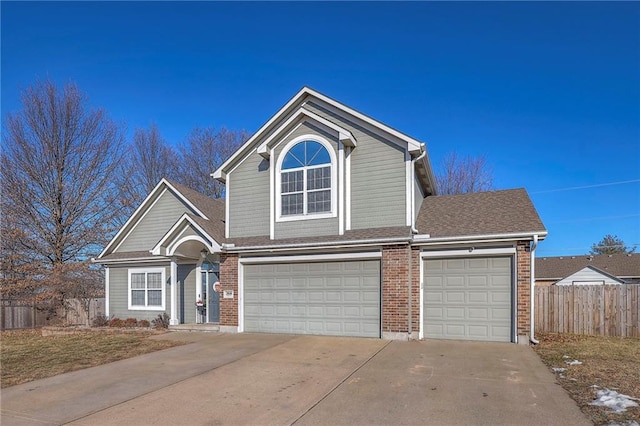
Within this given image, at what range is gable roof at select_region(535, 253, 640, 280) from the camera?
35100 millimetres

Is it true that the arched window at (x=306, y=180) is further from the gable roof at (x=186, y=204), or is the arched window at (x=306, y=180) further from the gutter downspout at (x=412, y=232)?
the gable roof at (x=186, y=204)

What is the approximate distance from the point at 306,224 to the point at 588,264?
33205 millimetres

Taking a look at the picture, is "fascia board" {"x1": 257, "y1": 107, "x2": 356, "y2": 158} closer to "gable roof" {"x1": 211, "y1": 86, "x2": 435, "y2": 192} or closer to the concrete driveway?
"gable roof" {"x1": 211, "y1": 86, "x2": 435, "y2": 192}

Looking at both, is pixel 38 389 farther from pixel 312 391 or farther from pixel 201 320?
pixel 201 320

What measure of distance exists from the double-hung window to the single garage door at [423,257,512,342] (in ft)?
34.0

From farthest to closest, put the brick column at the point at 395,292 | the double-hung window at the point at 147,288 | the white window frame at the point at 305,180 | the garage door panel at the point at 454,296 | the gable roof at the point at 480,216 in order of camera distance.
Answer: the double-hung window at the point at 147,288 < the white window frame at the point at 305,180 < the garage door panel at the point at 454,296 < the brick column at the point at 395,292 < the gable roof at the point at 480,216

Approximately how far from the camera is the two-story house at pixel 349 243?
11758mm

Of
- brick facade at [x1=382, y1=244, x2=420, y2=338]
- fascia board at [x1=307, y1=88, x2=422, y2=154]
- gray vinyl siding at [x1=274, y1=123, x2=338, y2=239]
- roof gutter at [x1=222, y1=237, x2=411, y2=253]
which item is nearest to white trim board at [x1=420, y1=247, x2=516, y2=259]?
brick facade at [x1=382, y1=244, x2=420, y2=338]

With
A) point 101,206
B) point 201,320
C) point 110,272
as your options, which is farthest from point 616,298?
point 101,206

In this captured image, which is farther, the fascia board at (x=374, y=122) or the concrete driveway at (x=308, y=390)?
the fascia board at (x=374, y=122)

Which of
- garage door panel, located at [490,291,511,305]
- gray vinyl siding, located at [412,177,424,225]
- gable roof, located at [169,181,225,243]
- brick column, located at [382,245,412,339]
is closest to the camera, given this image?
garage door panel, located at [490,291,511,305]

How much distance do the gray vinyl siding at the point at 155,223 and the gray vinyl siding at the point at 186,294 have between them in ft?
6.80

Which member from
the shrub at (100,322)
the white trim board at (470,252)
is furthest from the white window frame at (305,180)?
the shrub at (100,322)

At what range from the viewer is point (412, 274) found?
1226cm
